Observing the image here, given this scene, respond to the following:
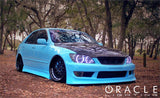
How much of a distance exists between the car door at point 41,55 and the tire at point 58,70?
33 centimetres

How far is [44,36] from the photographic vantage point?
7.01 metres

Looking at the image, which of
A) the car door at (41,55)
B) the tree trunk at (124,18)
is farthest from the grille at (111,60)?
the tree trunk at (124,18)

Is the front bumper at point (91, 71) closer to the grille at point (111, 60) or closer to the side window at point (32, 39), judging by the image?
the grille at point (111, 60)

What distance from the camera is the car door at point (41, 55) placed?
21.1 ft

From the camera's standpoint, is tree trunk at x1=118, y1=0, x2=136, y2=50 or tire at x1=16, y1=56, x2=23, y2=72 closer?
tire at x1=16, y1=56, x2=23, y2=72

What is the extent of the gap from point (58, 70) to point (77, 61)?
783 millimetres

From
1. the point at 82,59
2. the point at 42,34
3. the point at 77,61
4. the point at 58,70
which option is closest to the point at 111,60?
the point at 82,59

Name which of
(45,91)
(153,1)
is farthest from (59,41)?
(153,1)

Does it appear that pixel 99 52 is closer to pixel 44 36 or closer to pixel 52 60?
pixel 52 60

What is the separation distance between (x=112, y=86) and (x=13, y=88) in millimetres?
2351

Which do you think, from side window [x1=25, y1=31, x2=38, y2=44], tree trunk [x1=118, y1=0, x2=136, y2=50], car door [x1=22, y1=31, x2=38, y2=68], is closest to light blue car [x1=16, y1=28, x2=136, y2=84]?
car door [x1=22, y1=31, x2=38, y2=68]

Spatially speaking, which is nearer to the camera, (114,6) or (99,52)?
(99,52)

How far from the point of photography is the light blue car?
5.29 m

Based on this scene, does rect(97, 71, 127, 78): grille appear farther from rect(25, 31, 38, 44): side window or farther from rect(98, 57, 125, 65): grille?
rect(25, 31, 38, 44): side window
